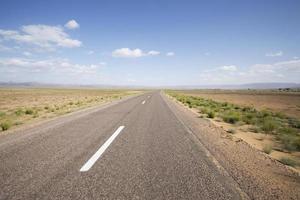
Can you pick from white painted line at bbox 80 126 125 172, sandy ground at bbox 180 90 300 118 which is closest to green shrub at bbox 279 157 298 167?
white painted line at bbox 80 126 125 172

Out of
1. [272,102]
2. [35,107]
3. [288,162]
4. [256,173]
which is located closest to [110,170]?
[256,173]

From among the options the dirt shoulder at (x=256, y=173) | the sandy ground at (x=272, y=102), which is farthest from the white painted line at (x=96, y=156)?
the sandy ground at (x=272, y=102)

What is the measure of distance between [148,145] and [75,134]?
2975mm

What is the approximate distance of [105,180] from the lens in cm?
399

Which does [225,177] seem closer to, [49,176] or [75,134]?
[49,176]

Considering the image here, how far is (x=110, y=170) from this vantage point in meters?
4.48

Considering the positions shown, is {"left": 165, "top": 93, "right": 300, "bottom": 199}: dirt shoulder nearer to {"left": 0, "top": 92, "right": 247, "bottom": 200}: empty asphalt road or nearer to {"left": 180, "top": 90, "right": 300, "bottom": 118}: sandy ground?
{"left": 0, "top": 92, "right": 247, "bottom": 200}: empty asphalt road

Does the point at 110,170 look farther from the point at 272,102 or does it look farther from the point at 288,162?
the point at 272,102

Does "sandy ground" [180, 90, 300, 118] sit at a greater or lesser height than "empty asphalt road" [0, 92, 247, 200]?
lesser

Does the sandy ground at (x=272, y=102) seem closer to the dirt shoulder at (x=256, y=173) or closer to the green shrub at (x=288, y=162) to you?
the green shrub at (x=288, y=162)

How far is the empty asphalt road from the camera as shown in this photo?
139 inches

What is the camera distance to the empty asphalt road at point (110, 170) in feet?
11.6

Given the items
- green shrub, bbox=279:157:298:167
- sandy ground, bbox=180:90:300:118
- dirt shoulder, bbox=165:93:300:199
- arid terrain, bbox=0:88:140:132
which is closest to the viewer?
dirt shoulder, bbox=165:93:300:199

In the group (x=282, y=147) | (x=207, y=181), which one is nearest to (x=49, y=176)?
(x=207, y=181)
